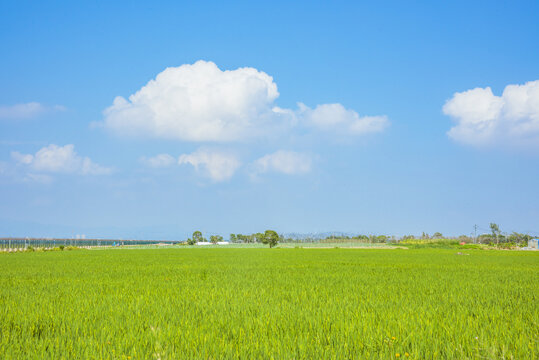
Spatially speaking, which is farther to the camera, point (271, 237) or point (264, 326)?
point (271, 237)

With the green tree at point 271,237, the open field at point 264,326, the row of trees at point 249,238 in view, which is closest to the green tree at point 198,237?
the row of trees at point 249,238

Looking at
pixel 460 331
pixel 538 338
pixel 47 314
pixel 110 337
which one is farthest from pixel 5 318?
pixel 538 338

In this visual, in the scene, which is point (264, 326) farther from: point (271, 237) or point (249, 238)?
point (249, 238)

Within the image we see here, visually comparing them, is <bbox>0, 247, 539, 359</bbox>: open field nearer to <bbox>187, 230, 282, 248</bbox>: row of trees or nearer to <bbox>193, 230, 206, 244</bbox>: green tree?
<bbox>187, 230, 282, 248</bbox>: row of trees

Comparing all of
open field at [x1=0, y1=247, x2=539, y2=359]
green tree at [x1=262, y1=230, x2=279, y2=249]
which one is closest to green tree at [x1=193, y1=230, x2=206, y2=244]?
green tree at [x1=262, y1=230, x2=279, y2=249]

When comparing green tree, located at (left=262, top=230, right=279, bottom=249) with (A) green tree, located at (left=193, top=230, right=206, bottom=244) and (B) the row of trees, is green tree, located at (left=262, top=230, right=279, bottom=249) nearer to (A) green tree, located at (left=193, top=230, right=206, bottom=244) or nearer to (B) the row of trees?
(B) the row of trees

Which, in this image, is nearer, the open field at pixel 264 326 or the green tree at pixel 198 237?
the open field at pixel 264 326

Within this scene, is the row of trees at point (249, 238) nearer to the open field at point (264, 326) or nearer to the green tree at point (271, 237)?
the green tree at point (271, 237)

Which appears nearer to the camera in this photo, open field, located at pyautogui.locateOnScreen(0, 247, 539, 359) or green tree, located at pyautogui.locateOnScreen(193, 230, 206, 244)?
open field, located at pyautogui.locateOnScreen(0, 247, 539, 359)

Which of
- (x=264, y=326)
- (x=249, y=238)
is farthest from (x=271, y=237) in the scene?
(x=264, y=326)

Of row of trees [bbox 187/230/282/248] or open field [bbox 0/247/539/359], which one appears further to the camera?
row of trees [bbox 187/230/282/248]

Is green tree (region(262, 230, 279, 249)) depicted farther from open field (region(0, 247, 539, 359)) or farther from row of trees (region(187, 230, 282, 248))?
open field (region(0, 247, 539, 359))

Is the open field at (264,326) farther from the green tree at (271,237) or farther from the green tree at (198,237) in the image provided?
the green tree at (198,237)

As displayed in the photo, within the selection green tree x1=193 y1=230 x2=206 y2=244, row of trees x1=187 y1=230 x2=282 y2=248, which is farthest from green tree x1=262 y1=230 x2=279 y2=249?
green tree x1=193 y1=230 x2=206 y2=244
